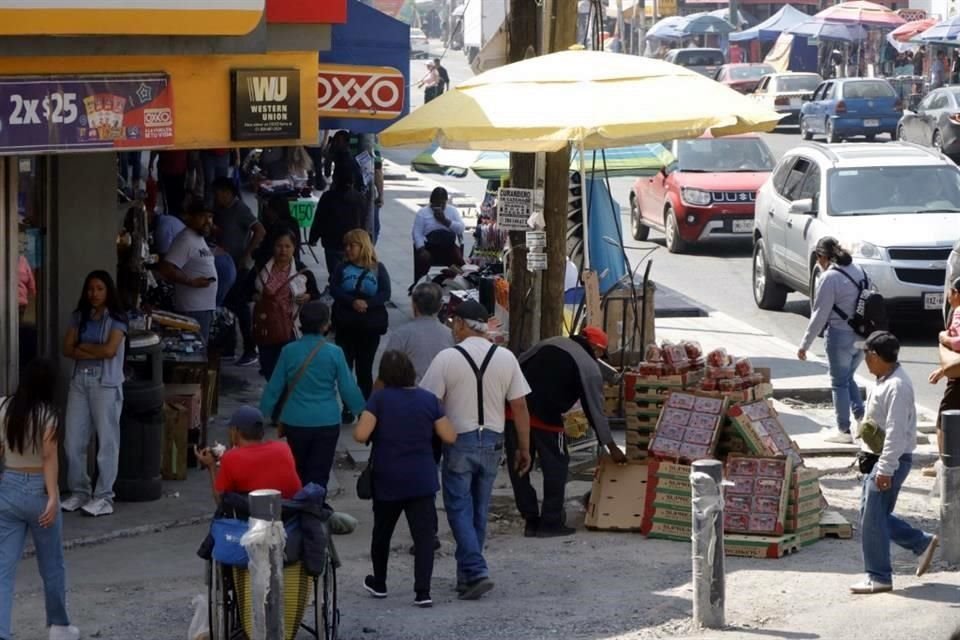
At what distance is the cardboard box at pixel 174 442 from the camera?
11.8 meters

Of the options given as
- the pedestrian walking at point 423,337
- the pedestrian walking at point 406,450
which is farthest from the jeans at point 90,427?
the pedestrian walking at point 406,450

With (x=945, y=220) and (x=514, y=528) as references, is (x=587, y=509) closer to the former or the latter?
(x=514, y=528)

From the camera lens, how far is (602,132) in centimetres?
1087

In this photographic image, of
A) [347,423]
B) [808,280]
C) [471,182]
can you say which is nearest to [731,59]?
[471,182]

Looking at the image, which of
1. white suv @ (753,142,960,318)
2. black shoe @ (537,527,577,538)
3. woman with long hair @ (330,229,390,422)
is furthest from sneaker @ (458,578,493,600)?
white suv @ (753,142,960,318)

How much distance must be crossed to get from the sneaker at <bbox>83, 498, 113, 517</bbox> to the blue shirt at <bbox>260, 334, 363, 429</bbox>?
169 cm

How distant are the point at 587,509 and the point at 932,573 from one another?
2342 millimetres

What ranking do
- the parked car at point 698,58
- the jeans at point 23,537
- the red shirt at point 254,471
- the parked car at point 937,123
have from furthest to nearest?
the parked car at point 698,58 < the parked car at point 937,123 < the jeans at point 23,537 < the red shirt at point 254,471

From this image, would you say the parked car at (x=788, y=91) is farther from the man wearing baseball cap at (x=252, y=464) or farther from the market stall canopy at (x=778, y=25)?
the man wearing baseball cap at (x=252, y=464)

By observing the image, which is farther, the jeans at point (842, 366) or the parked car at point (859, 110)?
the parked car at point (859, 110)

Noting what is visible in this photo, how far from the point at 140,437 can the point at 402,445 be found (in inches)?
115

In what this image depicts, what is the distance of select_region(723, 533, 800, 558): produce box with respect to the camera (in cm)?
1003

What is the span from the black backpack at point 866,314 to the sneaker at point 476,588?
482 cm

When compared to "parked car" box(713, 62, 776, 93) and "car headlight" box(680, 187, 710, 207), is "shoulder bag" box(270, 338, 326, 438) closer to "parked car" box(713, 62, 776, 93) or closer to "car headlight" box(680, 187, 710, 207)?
"car headlight" box(680, 187, 710, 207)
